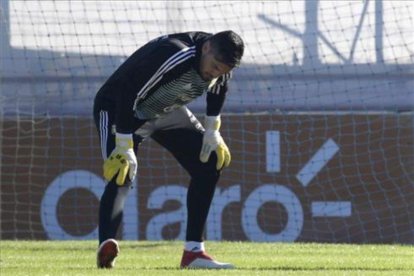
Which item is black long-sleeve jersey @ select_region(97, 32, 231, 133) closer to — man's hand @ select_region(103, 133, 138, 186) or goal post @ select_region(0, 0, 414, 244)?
man's hand @ select_region(103, 133, 138, 186)

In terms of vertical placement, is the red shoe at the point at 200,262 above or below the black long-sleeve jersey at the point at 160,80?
below

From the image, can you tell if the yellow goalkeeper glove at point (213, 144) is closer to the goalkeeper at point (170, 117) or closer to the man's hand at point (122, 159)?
the goalkeeper at point (170, 117)

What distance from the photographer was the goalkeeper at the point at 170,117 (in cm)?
784

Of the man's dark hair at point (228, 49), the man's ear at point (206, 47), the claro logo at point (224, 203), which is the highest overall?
the man's dark hair at point (228, 49)

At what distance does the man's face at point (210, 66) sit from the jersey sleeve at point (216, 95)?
1.59ft

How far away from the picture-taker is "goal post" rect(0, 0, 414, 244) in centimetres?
1432

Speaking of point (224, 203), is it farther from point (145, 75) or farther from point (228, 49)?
point (228, 49)

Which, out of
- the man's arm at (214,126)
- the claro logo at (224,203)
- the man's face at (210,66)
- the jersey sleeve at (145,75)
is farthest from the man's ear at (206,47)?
the claro logo at (224,203)

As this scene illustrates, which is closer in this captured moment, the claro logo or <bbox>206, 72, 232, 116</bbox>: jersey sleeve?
<bbox>206, 72, 232, 116</bbox>: jersey sleeve

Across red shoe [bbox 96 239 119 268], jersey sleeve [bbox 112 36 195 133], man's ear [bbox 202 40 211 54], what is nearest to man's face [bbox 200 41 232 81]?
man's ear [bbox 202 40 211 54]

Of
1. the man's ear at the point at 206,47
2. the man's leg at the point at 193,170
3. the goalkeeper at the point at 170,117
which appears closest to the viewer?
the man's ear at the point at 206,47

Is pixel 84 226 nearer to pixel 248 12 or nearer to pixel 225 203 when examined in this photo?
pixel 225 203

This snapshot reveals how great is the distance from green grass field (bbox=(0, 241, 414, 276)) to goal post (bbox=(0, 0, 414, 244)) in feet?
8.19

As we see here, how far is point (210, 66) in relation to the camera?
767cm
